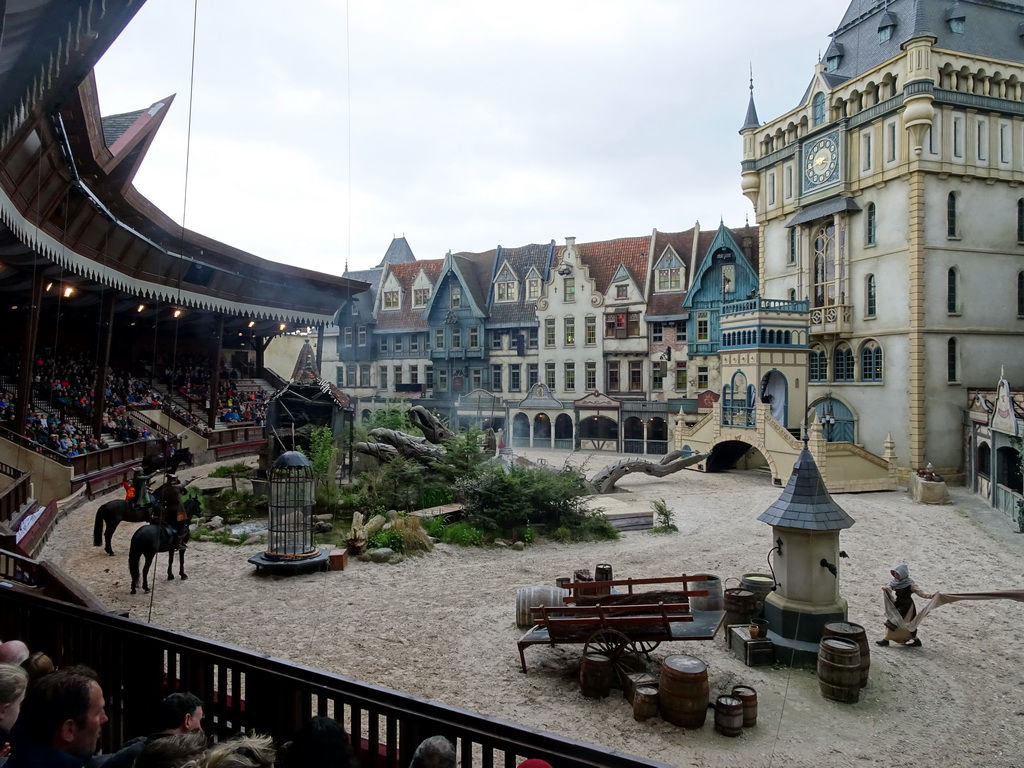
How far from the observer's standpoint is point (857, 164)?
29.7 metres

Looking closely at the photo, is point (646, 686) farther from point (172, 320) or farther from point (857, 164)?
point (172, 320)

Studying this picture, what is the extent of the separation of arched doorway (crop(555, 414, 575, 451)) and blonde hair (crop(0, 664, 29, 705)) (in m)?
37.6

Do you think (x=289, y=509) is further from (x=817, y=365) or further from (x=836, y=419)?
(x=817, y=365)

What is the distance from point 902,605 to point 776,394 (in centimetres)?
2230

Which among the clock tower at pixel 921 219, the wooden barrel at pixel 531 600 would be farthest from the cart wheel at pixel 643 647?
the clock tower at pixel 921 219

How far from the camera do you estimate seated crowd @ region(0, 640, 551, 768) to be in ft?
9.95

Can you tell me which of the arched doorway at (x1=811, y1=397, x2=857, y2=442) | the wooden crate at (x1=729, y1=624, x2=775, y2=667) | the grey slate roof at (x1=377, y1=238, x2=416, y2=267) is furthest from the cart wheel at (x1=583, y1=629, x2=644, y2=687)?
the grey slate roof at (x1=377, y1=238, x2=416, y2=267)

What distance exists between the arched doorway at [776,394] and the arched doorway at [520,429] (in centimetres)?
1565

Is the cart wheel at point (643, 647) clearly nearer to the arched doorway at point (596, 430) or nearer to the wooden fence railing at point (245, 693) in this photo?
the wooden fence railing at point (245, 693)

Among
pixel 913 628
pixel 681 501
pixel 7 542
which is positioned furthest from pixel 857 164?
pixel 7 542

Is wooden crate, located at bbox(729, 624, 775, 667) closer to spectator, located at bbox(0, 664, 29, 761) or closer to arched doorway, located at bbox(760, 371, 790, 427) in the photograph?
spectator, located at bbox(0, 664, 29, 761)

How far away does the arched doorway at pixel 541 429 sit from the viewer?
41.9 meters

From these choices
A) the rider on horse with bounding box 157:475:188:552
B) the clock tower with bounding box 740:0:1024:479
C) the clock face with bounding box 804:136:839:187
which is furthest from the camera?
the clock face with bounding box 804:136:839:187

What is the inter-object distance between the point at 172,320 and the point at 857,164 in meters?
34.3
